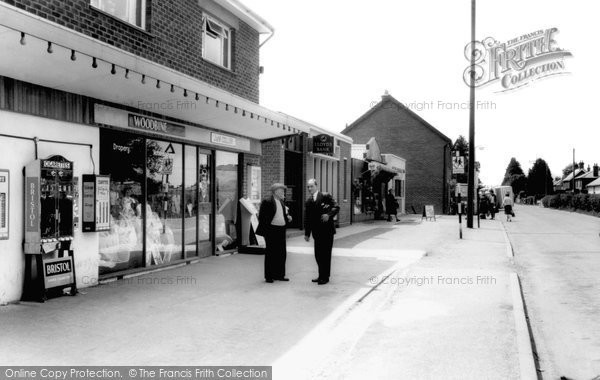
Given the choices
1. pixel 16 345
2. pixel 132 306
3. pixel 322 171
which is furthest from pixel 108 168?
pixel 322 171

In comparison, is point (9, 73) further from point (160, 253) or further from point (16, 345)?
A: point (160, 253)

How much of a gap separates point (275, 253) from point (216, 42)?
228 inches

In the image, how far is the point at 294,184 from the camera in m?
18.0

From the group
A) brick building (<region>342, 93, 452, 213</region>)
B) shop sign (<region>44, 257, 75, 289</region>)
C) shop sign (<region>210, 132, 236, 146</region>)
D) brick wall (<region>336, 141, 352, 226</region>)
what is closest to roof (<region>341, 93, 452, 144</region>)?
brick building (<region>342, 93, 452, 213</region>)

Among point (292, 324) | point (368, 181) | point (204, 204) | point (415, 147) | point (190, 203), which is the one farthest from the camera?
point (415, 147)

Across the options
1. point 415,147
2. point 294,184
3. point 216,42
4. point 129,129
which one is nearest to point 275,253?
→ point 129,129

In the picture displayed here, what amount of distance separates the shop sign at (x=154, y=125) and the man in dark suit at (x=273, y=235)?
2325mm

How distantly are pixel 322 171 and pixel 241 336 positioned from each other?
14439 millimetres

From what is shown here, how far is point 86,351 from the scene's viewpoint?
15.9 feet

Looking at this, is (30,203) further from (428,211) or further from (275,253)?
(428,211)

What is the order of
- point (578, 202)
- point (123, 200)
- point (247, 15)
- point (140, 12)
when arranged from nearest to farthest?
point (123, 200), point (140, 12), point (247, 15), point (578, 202)

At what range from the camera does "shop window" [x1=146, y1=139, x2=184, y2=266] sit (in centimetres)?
932

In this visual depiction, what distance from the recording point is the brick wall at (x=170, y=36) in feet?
24.9

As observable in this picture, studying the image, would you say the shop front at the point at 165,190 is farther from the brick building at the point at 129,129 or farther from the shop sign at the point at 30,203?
the shop sign at the point at 30,203
